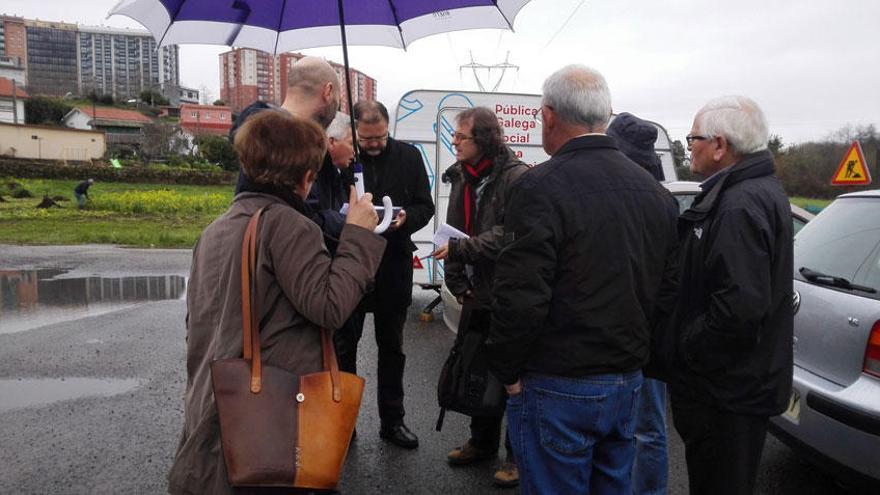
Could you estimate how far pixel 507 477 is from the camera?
3.62 m

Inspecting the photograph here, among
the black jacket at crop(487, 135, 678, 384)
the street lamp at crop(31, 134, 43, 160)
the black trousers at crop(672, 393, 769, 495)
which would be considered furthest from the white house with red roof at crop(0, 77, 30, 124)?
the black trousers at crop(672, 393, 769, 495)

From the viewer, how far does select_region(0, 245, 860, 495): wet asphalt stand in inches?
143

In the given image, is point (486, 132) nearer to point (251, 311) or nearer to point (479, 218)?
point (479, 218)

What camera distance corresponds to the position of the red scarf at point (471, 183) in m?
3.65

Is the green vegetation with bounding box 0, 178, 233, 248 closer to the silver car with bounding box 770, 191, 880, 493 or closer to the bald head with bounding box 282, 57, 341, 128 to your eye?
the bald head with bounding box 282, 57, 341, 128

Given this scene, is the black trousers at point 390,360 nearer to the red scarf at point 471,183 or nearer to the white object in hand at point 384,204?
the red scarf at point 471,183

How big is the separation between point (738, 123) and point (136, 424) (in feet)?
13.7

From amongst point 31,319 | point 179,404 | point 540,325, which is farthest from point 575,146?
point 31,319

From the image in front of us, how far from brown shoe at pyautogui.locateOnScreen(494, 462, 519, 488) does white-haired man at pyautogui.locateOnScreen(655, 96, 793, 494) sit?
137cm

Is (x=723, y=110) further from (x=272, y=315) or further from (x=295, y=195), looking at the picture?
(x=272, y=315)

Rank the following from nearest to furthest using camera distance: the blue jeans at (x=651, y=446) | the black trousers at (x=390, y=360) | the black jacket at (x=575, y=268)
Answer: the black jacket at (x=575, y=268)
the blue jeans at (x=651, y=446)
the black trousers at (x=390, y=360)

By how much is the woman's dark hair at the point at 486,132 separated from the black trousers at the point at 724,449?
179 centimetres

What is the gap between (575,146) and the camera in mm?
2166

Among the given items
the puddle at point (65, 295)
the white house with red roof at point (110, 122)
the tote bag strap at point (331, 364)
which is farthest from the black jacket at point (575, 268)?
the white house with red roof at point (110, 122)
